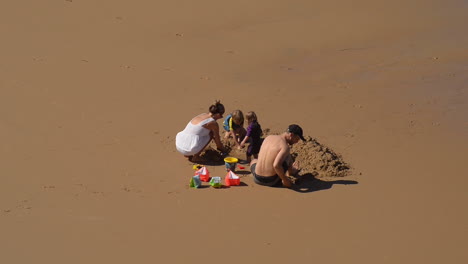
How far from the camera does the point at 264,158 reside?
23.5ft

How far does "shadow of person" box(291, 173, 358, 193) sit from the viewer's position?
7219mm

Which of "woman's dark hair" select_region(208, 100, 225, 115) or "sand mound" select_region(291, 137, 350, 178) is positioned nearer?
"sand mound" select_region(291, 137, 350, 178)

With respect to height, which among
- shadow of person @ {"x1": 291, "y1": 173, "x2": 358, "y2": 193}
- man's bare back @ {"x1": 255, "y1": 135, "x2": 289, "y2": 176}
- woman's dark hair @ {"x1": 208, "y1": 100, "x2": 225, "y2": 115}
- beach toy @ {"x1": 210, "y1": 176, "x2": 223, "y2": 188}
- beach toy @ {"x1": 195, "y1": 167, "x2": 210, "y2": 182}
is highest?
woman's dark hair @ {"x1": 208, "y1": 100, "x2": 225, "y2": 115}

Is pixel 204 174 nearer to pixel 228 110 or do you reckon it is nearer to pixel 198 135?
pixel 198 135

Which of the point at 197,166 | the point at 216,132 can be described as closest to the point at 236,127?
the point at 216,132

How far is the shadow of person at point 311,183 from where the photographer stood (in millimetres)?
7219

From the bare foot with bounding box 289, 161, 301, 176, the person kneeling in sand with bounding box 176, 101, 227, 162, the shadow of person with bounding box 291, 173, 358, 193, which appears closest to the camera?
the shadow of person with bounding box 291, 173, 358, 193

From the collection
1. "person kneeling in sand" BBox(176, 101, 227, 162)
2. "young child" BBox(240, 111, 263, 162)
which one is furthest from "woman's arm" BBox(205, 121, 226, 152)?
"young child" BBox(240, 111, 263, 162)

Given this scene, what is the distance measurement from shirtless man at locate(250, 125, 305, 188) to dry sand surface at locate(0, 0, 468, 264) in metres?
0.13

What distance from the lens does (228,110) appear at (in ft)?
31.4

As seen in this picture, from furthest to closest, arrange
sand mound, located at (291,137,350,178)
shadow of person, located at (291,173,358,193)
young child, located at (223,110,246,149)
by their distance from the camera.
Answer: young child, located at (223,110,246,149)
sand mound, located at (291,137,350,178)
shadow of person, located at (291,173,358,193)

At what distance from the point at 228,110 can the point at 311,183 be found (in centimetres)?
259

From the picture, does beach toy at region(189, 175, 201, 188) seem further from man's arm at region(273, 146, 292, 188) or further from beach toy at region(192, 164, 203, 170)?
man's arm at region(273, 146, 292, 188)

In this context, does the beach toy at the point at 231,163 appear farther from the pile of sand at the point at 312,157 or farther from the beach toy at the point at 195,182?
the beach toy at the point at 195,182
